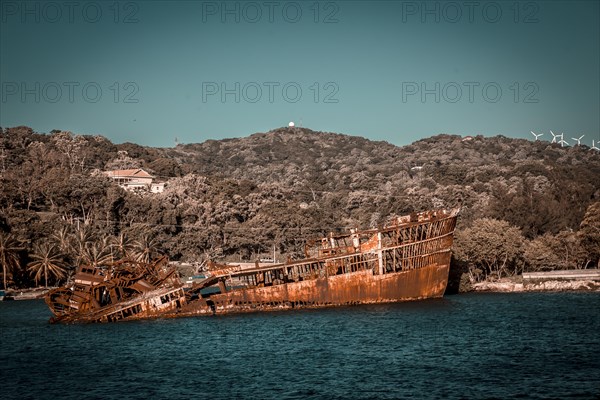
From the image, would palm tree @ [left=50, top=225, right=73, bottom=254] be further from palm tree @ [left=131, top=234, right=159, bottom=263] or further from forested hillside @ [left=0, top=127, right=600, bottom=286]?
palm tree @ [left=131, top=234, right=159, bottom=263]

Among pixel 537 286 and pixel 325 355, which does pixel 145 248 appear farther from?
pixel 325 355

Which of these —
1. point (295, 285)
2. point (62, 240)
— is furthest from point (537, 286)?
point (62, 240)

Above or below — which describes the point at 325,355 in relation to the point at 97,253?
below

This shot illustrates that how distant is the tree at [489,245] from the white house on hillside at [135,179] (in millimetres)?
87749

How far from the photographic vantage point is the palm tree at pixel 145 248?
105 meters

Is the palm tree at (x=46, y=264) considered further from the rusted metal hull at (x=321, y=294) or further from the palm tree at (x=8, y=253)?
the rusted metal hull at (x=321, y=294)

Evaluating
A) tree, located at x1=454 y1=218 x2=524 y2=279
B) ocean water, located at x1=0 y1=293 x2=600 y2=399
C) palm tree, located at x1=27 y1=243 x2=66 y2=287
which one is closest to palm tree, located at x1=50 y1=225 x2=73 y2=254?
palm tree, located at x1=27 y1=243 x2=66 y2=287

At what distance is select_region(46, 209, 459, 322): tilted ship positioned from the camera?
64.0 metres

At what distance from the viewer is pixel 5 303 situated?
291ft

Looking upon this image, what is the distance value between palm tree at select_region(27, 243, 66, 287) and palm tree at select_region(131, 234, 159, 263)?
10.8 meters

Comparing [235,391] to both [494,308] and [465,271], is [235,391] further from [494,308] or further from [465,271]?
[465,271]

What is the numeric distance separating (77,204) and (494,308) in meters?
85.9

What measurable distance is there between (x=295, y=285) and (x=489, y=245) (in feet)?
93.8

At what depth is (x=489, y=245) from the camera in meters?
82.1
